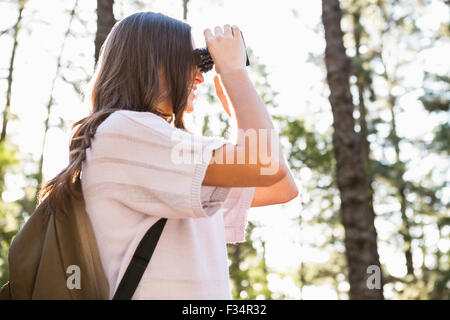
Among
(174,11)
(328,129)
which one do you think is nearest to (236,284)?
(174,11)

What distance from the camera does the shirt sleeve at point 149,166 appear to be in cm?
159

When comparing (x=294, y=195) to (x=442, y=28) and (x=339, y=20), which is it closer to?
(x=339, y=20)

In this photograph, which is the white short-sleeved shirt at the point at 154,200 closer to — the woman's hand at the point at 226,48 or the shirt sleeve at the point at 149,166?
the shirt sleeve at the point at 149,166

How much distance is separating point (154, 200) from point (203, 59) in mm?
588

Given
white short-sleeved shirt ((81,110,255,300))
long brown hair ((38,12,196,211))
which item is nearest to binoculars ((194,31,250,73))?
long brown hair ((38,12,196,211))

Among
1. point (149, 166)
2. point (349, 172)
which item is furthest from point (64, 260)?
point (349, 172)

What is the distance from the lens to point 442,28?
48.3 feet

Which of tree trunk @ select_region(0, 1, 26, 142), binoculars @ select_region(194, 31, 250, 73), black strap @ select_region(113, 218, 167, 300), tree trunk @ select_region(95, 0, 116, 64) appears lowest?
black strap @ select_region(113, 218, 167, 300)

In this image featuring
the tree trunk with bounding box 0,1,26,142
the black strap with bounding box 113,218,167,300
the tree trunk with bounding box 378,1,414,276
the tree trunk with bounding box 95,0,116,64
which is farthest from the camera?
the tree trunk with bounding box 378,1,414,276

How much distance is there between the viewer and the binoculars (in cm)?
195

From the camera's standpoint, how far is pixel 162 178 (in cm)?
161

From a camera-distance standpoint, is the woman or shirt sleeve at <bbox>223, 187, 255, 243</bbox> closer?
the woman

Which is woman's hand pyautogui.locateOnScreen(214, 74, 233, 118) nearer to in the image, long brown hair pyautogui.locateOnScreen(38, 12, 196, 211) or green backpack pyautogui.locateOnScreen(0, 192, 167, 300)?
long brown hair pyautogui.locateOnScreen(38, 12, 196, 211)
